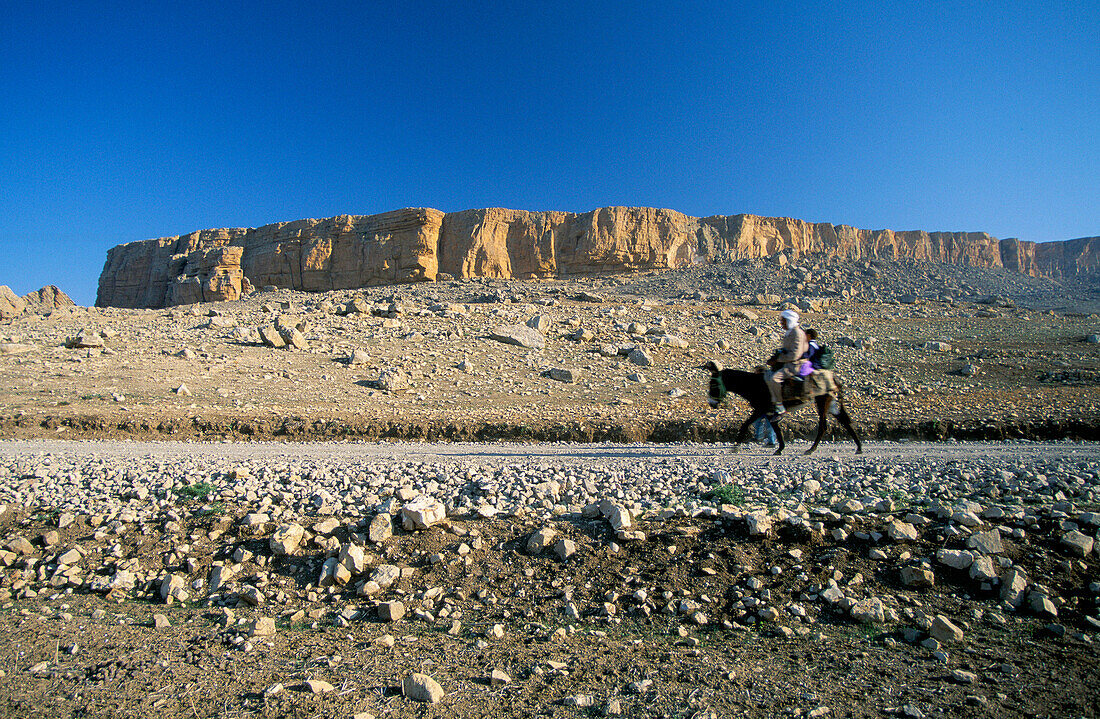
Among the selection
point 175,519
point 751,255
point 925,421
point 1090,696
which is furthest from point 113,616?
point 751,255

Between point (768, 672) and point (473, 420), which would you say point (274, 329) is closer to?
point (473, 420)

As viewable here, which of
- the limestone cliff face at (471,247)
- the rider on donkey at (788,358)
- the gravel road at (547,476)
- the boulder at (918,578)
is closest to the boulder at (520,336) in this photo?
the gravel road at (547,476)

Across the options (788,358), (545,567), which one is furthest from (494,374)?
(545,567)

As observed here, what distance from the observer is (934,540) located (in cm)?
416

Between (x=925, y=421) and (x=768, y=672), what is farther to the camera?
(x=925, y=421)

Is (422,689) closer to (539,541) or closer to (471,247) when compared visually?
(539,541)

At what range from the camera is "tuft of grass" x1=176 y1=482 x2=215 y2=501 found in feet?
19.2

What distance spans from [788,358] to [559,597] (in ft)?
19.3

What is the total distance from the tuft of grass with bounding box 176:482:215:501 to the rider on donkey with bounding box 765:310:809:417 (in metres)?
7.81

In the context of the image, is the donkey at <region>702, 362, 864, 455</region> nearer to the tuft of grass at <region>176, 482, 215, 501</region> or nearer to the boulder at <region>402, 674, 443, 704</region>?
the boulder at <region>402, 674, 443, 704</region>

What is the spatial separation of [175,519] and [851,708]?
19.6ft

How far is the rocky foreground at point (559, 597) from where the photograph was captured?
2.83m

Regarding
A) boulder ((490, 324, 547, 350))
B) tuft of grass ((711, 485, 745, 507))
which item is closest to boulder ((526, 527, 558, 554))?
tuft of grass ((711, 485, 745, 507))

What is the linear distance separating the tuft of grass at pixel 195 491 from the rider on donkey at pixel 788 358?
7.81 meters
